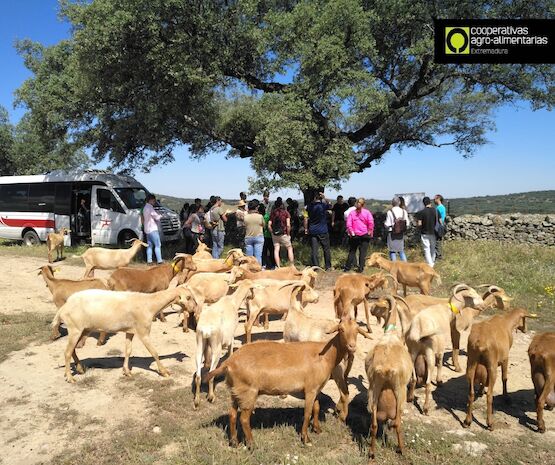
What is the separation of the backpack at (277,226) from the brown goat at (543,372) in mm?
8283

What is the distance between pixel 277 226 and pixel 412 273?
170 inches

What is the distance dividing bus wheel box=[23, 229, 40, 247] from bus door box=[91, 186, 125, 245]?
385cm

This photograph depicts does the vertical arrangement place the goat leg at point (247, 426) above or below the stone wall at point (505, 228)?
below

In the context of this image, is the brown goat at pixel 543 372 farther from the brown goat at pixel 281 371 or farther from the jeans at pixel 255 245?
the jeans at pixel 255 245

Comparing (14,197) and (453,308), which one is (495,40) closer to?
(453,308)

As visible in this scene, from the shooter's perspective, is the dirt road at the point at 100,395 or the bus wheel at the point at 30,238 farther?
the bus wheel at the point at 30,238

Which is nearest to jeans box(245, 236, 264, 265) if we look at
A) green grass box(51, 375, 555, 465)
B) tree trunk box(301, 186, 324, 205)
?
tree trunk box(301, 186, 324, 205)

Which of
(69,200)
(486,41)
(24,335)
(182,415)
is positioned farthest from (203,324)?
(69,200)

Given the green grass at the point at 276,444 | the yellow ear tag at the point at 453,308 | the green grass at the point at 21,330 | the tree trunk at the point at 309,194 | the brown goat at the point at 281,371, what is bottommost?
the green grass at the point at 276,444

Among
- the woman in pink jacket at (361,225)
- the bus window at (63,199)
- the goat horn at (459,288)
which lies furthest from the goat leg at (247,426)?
the bus window at (63,199)

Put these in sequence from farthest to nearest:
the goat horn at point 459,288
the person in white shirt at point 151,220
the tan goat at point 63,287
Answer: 1. the person in white shirt at point 151,220
2. the tan goat at point 63,287
3. the goat horn at point 459,288

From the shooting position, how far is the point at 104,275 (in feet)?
46.2

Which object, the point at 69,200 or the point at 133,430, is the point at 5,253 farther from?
the point at 133,430

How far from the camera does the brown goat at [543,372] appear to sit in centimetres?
500
